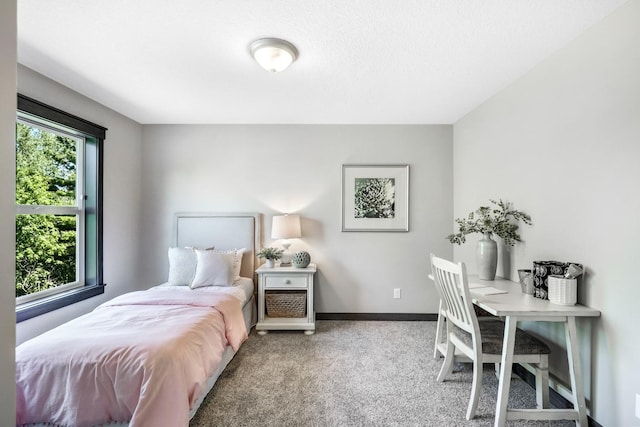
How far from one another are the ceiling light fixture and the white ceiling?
2.1 inches

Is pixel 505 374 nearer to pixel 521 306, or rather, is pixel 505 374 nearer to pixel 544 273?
pixel 521 306

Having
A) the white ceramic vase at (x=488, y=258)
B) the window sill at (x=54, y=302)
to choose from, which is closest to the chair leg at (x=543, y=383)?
the white ceramic vase at (x=488, y=258)

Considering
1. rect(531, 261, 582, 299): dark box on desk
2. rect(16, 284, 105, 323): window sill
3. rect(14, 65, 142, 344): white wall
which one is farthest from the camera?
rect(14, 65, 142, 344): white wall

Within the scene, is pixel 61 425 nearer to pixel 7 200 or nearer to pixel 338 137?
pixel 7 200

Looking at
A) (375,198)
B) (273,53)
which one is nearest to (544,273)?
(375,198)

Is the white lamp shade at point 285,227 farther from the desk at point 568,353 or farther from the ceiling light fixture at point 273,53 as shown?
the desk at point 568,353

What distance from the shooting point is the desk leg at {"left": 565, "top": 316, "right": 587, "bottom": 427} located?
1.67 meters

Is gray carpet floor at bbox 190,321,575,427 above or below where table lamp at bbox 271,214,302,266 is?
below

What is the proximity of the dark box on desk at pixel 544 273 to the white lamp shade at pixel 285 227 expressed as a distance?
7.26 ft

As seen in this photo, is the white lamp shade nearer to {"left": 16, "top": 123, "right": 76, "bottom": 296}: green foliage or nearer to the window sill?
the window sill

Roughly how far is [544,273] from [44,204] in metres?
3.95

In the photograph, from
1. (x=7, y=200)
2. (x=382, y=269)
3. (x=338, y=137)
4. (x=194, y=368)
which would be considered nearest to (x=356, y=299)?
(x=382, y=269)

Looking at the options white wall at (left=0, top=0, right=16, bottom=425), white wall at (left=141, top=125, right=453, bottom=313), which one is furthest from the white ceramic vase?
white wall at (left=0, top=0, right=16, bottom=425)

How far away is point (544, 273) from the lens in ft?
6.34
